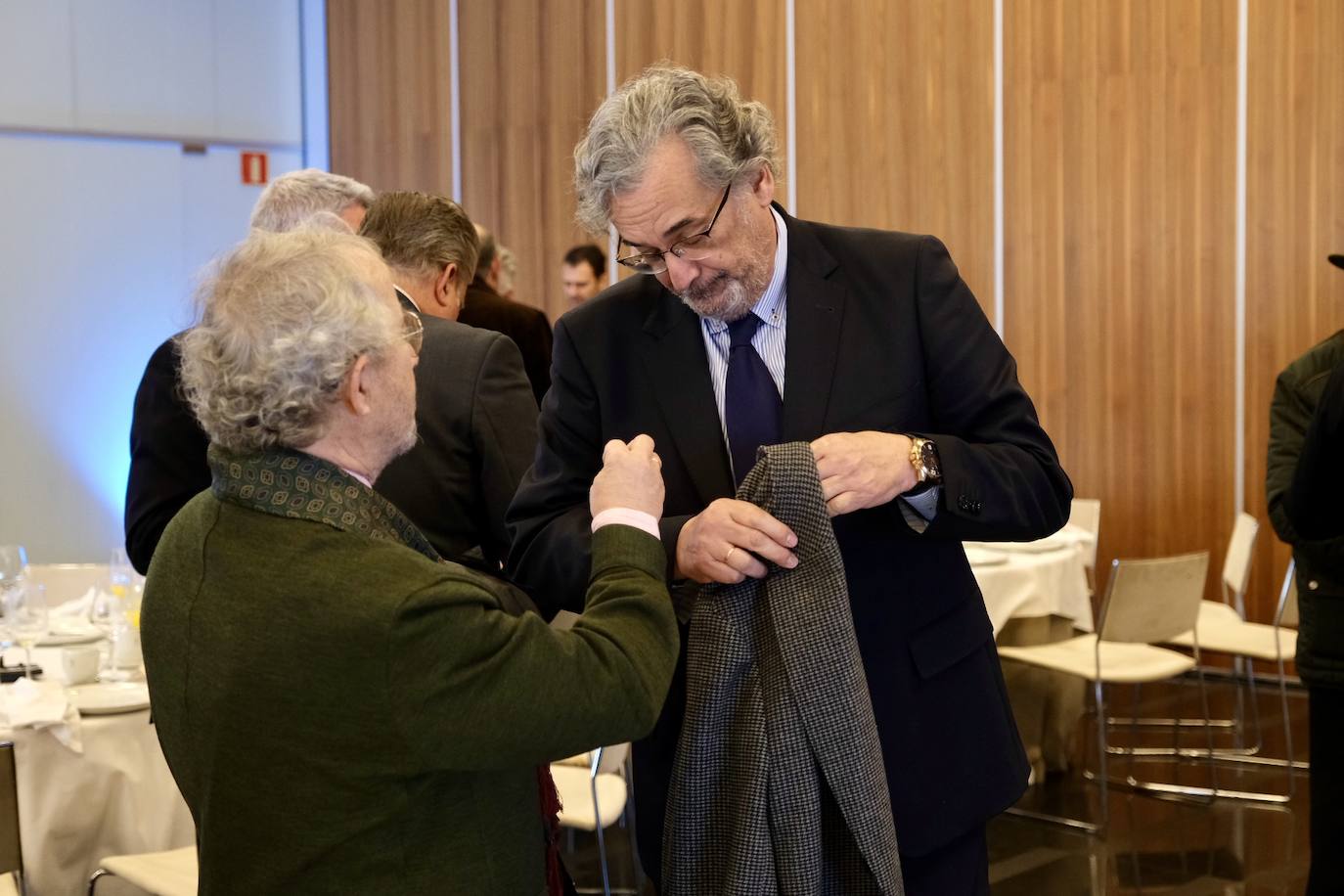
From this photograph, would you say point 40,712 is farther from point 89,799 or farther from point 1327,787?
point 1327,787

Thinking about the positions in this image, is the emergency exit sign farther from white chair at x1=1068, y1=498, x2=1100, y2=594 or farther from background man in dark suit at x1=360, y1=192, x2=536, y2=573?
background man in dark suit at x1=360, y1=192, x2=536, y2=573

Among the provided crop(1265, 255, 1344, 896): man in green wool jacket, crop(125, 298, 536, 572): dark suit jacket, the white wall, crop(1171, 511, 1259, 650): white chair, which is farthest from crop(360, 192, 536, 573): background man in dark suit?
the white wall

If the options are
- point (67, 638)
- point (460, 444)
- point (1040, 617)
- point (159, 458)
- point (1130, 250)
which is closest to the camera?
point (460, 444)

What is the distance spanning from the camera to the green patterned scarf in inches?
58.6

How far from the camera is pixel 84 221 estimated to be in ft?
30.9

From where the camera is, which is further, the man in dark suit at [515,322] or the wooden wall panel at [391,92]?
the wooden wall panel at [391,92]

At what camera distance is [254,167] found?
33.0 ft

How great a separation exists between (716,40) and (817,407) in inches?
273

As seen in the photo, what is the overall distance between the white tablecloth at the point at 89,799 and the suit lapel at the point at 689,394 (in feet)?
5.59

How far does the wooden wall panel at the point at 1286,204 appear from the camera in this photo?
20.9ft

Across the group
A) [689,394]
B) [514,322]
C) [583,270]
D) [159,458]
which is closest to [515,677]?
[689,394]

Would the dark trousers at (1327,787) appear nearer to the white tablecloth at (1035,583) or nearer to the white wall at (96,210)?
the white tablecloth at (1035,583)

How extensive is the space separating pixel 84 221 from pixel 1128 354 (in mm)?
6725

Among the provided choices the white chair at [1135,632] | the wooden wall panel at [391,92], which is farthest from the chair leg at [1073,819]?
the wooden wall panel at [391,92]
